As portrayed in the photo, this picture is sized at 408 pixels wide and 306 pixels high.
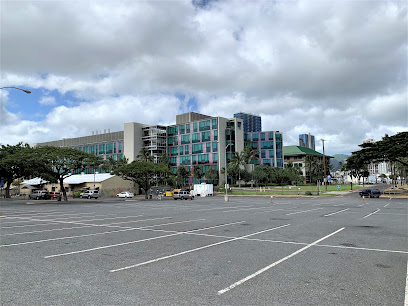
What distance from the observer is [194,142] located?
103938 millimetres

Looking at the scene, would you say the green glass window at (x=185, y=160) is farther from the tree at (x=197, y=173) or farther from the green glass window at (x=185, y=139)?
the tree at (x=197, y=173)

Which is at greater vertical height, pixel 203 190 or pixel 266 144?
pixel 266 144

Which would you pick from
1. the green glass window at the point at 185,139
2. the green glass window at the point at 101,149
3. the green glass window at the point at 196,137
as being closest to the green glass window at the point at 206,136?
the green glass window at the point at 196,137

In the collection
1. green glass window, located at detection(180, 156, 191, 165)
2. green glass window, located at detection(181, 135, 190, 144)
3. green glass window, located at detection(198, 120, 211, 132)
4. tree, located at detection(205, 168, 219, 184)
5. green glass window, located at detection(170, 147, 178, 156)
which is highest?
green glass window, located at detection(198, 120, 211, 132)

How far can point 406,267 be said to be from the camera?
8148 mm

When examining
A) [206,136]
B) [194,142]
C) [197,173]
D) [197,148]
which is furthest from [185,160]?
[197,173]

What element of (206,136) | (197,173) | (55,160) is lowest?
(197,173)

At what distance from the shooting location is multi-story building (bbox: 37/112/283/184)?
9988 cm

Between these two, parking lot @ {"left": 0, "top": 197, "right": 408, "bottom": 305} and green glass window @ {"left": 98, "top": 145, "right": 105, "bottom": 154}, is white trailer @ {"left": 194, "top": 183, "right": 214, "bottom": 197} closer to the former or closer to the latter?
parking lot @ {"left": 0, "top": 197, "right": 408, "bottom": 305}

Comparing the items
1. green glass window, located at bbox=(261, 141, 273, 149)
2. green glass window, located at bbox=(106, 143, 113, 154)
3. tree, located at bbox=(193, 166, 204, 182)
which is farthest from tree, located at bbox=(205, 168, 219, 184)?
green glass window, located at bbox=(106, 143, 113, 154)

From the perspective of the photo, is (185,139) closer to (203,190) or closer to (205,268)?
(203,190)

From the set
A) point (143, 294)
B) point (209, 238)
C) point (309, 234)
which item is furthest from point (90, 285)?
point (309, 234)

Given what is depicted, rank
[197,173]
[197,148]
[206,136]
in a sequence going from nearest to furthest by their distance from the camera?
1. [197,173]
2. [206,136]
3. [197,148]

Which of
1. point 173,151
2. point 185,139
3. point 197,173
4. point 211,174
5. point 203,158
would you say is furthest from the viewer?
point 173,151
